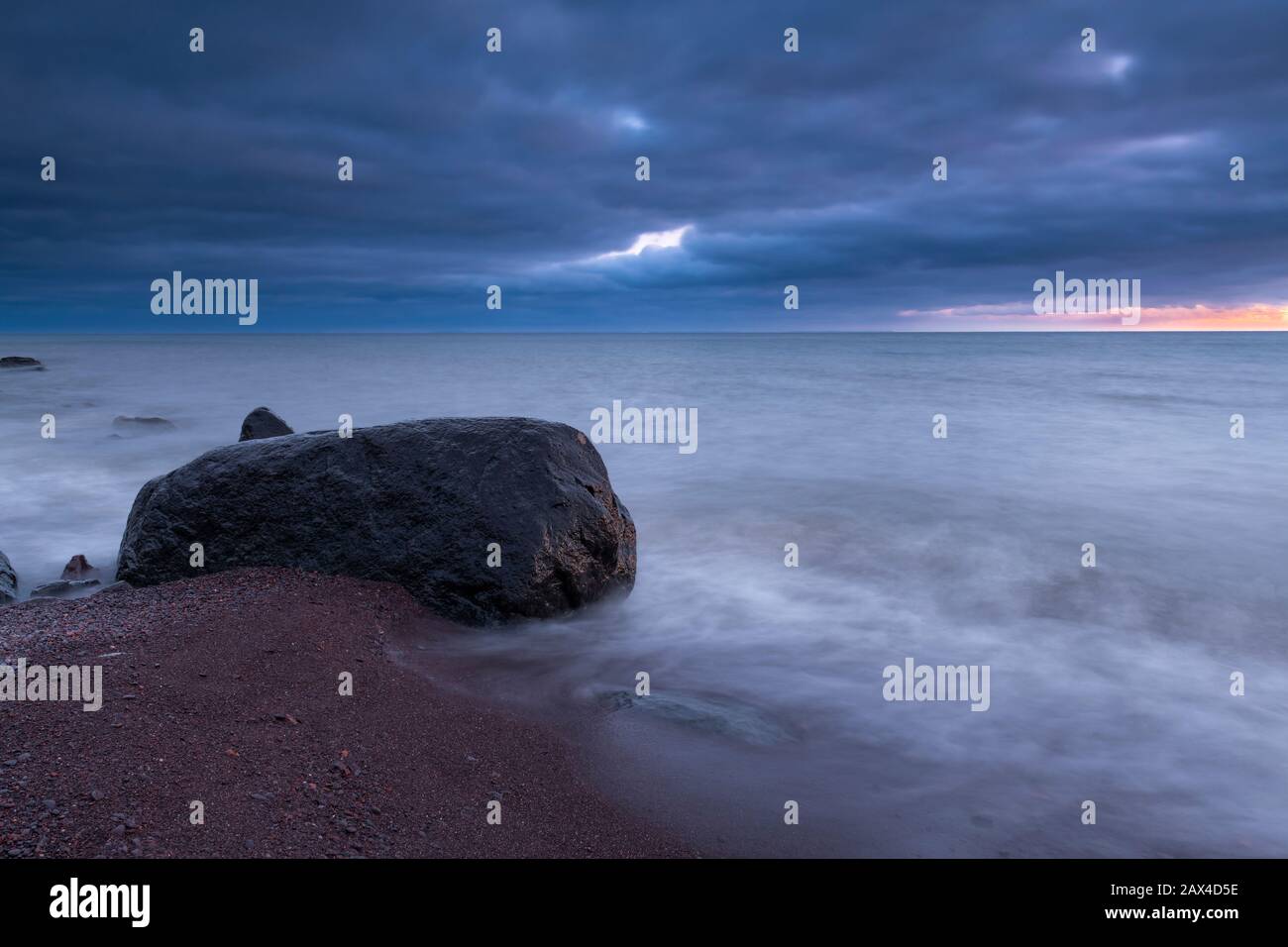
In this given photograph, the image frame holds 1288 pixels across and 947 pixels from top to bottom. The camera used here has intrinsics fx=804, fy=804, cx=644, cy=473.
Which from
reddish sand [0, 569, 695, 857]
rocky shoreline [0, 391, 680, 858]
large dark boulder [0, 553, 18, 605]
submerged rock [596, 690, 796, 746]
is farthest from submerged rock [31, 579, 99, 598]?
submerged rock [596, 690, 796, 746]

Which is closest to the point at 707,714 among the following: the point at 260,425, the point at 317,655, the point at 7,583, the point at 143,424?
the point at 317,655

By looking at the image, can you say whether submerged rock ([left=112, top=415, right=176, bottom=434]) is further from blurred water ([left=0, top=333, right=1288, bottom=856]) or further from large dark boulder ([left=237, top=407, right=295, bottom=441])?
large dark boulder ([left=237, top=407, right=295, bottom=441])

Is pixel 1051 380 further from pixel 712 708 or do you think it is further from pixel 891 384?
pixel 712 708

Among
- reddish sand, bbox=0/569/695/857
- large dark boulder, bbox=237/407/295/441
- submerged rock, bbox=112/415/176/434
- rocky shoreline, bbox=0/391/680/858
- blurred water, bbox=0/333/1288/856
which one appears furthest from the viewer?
submerged rock, bbox=112/415/176/434

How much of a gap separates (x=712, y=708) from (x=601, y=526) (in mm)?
1985

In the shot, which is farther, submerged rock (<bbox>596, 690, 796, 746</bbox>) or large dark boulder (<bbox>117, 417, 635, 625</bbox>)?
large dark boulder (<bbox>117, 417, 635, 625</bbox>)

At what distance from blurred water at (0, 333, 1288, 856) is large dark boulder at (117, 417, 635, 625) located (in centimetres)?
45

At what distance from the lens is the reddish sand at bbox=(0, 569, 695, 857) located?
3027mm

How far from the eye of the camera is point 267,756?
361cm

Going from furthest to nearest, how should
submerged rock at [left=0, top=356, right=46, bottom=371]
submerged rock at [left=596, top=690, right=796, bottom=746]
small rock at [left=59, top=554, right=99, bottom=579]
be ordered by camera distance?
submerged rock at [left=0, top=356, right=46, bottom=371] < small rock at [left=59, top=554, right=99, bottom=579] < submerged rock at [left=596, top=690, right=796, bottom=746]

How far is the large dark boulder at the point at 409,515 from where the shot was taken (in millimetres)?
5941

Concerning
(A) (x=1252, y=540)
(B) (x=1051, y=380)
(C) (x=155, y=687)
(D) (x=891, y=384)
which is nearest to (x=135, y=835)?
(C) (x=155, y=687)

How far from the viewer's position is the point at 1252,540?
929 centimetres

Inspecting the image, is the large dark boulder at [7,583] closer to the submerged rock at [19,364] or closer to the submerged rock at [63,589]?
the submerged rock at [63,589]
